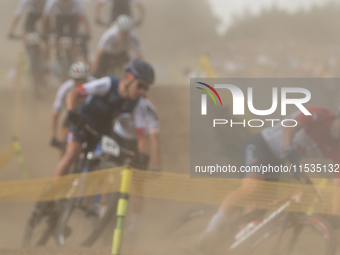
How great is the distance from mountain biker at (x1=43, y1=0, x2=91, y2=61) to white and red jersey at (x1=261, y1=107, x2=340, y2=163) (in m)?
5.79

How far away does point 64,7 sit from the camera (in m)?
8.72

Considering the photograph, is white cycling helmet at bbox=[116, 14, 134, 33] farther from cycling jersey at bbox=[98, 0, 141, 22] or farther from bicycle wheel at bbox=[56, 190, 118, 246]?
bicycle wheel at bbox=[56, 190, 118, 246]

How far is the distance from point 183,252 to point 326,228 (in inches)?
61.2

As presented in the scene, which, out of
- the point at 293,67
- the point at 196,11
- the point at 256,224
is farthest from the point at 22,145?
the point at 196,11

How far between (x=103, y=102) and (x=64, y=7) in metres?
4.64

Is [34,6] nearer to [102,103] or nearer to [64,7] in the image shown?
[64,7]

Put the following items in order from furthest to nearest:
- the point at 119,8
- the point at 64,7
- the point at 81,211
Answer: the point at 119,8, the point at 64,7, the point at 81,211

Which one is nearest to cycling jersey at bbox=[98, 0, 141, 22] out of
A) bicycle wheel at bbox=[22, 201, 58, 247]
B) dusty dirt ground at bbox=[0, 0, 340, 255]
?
dusty dirt ground at bbox=[0, 0, 340, 255]

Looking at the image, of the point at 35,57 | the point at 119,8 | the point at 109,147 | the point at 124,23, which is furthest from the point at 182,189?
the point at 35,57

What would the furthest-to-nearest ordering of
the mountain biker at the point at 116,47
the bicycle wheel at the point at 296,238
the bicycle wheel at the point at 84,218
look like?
1. the mountain biker at the point at 116,47
2. the bicycle wheel at the point at 84,218
3. the bicycle wheel at the point at 296,238

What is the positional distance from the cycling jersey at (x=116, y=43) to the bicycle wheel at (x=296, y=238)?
15.9ft

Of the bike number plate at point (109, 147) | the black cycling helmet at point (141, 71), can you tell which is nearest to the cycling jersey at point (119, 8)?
the black cycling helmet at point (141, 71)

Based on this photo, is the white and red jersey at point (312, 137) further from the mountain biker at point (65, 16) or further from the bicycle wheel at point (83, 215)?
the mountain biker at point (65, 16)

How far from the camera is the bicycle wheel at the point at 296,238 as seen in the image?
385cm
